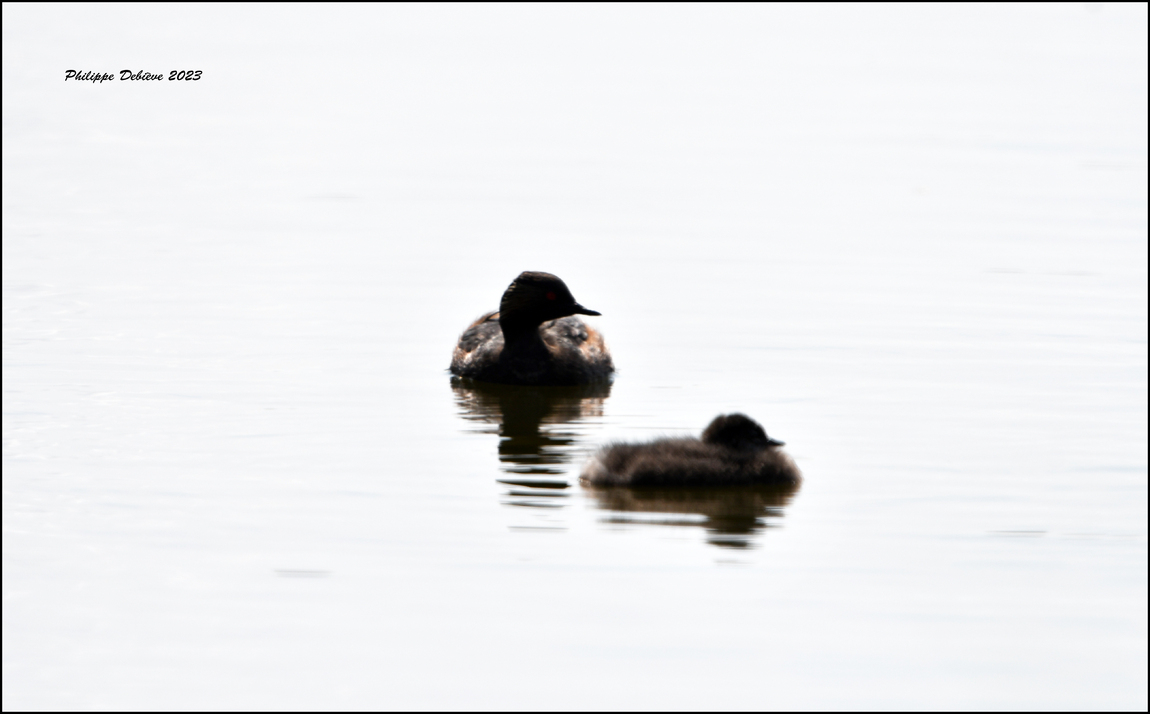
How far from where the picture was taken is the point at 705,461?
9.75 m

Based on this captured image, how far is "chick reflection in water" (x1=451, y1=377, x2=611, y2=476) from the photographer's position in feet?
35.1

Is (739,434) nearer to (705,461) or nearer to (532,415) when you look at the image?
(705,461)

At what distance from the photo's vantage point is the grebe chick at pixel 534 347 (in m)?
13.2

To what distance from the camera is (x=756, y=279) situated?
17.6m

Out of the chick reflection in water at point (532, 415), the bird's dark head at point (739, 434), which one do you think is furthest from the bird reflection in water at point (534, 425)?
the bird's dark head at point (739, 434)

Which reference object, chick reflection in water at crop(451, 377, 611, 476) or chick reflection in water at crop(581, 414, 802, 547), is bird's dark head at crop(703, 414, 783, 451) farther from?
chick reflection in water at crop(451, 377, 611, 476)

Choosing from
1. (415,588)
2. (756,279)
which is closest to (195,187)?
(756,279)

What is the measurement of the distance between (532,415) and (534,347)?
3.84 feet

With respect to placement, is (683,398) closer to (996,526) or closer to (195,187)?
(996,526)

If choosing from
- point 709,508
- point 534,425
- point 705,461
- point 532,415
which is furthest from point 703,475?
point 532,415

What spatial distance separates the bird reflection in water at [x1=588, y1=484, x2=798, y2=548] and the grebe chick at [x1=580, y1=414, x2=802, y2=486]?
6cm

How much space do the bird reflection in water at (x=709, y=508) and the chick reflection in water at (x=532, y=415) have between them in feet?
2.73

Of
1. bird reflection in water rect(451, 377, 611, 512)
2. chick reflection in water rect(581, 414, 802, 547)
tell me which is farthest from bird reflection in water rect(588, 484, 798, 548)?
bird reflection in water rect(451, 377, 611, 512)

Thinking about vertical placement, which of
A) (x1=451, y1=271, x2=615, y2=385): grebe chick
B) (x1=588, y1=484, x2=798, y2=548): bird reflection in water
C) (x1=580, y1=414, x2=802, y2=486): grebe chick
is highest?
(x1=451, y1=271, x2=615, y2=385): grebe chick
